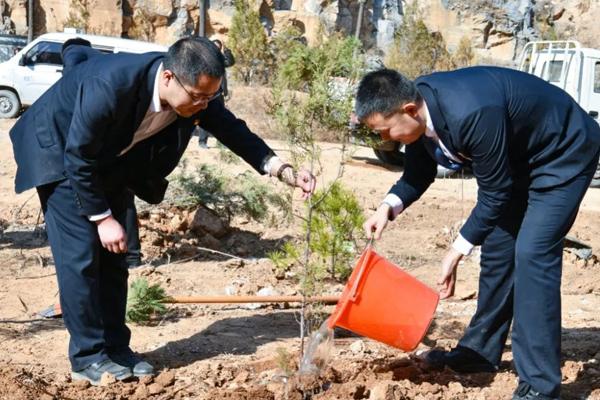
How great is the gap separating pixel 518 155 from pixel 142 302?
236cm

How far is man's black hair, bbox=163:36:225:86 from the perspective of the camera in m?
3.49

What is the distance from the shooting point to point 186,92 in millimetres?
3570

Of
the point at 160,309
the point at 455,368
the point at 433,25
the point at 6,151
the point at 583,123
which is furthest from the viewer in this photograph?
the point at 433,25

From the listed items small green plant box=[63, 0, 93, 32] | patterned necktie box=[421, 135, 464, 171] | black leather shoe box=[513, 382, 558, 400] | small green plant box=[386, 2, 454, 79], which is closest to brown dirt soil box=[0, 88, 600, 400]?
black leather shoe box=[513, 382, 558, 400]

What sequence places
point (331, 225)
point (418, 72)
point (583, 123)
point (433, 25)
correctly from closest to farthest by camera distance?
point (583, 123) < point (331, 225) < point (418, 72) < point (433, 25)

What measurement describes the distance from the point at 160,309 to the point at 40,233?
2888mm

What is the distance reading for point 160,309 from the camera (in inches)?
197

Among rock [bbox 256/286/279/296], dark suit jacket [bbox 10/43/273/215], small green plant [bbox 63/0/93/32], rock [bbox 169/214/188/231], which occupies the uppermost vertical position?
dark suit jacket [bbox 10/43/273/215]

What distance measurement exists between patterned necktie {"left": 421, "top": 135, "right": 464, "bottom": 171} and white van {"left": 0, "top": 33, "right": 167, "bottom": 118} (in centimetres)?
1302

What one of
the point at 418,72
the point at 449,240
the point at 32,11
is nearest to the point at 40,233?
the point at 449,240

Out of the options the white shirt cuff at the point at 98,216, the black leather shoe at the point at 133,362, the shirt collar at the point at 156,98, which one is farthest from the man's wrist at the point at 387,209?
the black leather shoe at the point at 133,362

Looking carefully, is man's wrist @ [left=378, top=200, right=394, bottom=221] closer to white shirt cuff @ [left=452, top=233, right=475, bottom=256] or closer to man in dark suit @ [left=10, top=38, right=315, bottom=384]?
man in dark suit @ [left=10, top=38, right=315, bottom=384]

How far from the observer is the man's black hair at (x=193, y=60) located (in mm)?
3490

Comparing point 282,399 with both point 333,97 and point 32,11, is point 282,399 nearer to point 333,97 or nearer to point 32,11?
point 333,97
